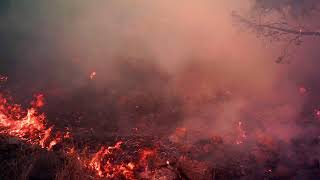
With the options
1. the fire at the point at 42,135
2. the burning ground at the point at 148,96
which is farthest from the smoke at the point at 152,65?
the fire at the point at 42,135

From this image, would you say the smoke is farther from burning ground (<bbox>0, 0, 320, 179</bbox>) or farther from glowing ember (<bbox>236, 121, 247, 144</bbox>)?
glowing ember (<bbox>236, 121, 247, 144</bbox>)

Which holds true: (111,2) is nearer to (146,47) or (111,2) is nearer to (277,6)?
(146,47)

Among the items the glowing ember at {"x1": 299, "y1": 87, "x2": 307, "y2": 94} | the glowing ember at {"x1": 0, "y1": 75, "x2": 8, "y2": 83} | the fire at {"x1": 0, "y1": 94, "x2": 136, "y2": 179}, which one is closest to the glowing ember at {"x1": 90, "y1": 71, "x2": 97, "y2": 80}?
the fire at {"x1": 0, "y1": 94, "x2": 136, "y2": 179}

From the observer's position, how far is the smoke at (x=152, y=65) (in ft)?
37.9

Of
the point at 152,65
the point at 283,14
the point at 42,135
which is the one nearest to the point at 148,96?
the point at 152,65

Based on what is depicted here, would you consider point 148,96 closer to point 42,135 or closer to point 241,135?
point 241,135

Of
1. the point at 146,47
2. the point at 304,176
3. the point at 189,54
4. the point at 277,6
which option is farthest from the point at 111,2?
the point at 304,176

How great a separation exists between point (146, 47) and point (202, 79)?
3.29 metres

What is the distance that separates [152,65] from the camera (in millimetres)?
14531

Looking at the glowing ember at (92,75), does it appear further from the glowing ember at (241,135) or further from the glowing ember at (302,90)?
the glowing ember at (302,90)

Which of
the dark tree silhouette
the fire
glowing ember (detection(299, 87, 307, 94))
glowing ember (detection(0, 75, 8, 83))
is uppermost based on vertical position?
the dark tree silhouette

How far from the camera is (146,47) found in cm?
1578

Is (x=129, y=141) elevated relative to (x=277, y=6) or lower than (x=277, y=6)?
lower

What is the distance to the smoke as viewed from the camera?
1156cm
